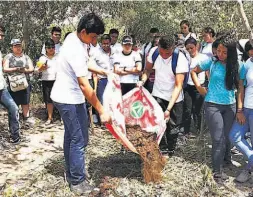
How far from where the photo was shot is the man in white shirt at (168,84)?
171 inches

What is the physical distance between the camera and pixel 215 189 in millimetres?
4066

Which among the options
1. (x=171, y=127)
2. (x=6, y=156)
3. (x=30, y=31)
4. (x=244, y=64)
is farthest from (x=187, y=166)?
(x=30, y=31)

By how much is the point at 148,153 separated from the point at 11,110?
7.23 feet

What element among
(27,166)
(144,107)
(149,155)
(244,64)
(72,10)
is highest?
(72,10)

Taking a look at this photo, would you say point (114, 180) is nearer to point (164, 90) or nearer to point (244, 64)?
point (164, 90)

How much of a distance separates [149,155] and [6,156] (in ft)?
6.62

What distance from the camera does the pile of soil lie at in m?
4.08

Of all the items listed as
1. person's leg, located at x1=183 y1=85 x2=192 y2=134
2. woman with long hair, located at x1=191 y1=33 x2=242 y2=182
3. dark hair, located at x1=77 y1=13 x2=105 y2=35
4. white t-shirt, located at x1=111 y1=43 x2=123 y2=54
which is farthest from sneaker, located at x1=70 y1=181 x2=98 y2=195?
white t-shirt, located at x1=111 y1=43 x2=123 y2=54

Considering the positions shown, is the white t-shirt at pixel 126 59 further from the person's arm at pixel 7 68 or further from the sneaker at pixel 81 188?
the sneaker at pixel 81 188

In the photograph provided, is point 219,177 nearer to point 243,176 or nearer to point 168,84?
point 243,176

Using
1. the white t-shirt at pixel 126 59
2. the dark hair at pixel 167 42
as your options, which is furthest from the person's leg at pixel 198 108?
the dark hair at pixel 167 42

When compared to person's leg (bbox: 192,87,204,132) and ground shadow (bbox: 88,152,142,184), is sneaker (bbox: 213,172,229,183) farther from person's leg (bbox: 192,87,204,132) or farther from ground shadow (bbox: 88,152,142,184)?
person's leg (bbox: 192,87,204,132)

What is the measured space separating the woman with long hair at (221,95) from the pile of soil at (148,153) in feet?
1.97

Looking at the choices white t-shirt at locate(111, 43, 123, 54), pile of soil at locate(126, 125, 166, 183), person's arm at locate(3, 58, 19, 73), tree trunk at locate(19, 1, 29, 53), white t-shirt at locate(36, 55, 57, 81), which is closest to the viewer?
pile of soil at locate(126, 125, 166, 183)
